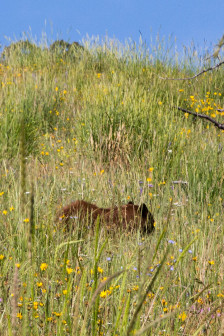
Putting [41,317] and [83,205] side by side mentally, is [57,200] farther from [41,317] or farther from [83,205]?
[41,317]

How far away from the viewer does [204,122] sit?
774 cm

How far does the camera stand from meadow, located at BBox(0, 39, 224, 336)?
154 cm

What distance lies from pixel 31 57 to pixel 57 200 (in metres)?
9.31

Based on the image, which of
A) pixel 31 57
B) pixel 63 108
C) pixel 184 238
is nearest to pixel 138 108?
pixel 63 108

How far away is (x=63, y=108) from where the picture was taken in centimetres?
833

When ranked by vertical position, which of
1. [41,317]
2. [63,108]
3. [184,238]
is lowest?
[41,317]

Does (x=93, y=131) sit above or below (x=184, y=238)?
above

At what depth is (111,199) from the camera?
3.84m

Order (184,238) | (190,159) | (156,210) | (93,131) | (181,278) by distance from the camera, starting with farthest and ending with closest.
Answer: (93,131) < (190,159) < (156,210) < (184,238) < (181,278)

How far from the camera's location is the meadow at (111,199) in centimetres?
154

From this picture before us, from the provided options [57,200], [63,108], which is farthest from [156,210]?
[63,108]

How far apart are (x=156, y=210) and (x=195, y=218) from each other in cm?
35

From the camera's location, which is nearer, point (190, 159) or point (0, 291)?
point (0, 291)

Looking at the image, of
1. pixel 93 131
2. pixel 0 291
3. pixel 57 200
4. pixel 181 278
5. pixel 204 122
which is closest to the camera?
pixel 0 291
